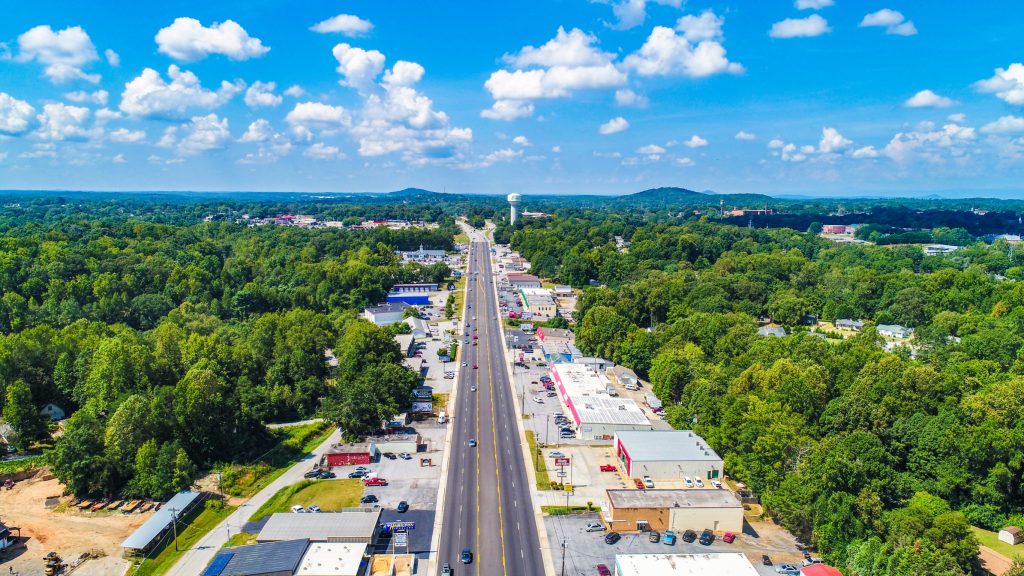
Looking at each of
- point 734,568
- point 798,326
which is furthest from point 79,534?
point 798,326

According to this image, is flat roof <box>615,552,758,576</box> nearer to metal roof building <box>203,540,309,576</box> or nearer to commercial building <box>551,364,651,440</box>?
commercial building <box>551,364,651,440</box>

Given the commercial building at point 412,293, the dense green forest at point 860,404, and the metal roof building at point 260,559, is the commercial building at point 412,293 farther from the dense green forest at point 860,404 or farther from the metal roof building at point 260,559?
the metal roof building at point 260,559

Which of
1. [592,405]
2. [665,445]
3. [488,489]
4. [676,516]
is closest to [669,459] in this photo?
[665,445]

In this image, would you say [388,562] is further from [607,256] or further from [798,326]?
[607,256]

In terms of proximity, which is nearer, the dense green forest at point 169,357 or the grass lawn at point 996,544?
the grass lawn at point 996,544

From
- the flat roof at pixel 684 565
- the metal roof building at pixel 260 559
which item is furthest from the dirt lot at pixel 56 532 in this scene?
the flat roof at pixel 684 565
